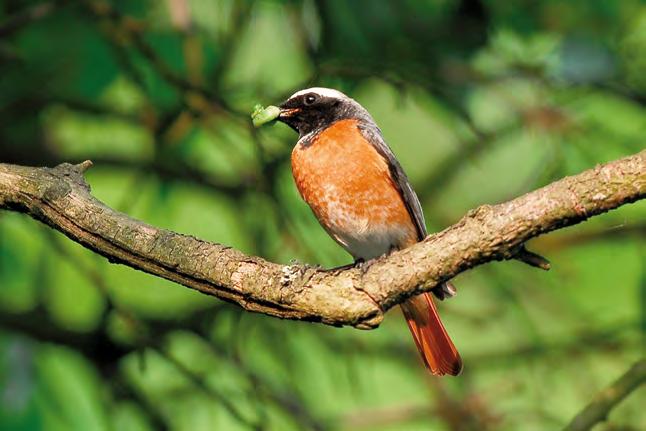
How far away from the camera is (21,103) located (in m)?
5.35

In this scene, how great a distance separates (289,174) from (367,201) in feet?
4.78

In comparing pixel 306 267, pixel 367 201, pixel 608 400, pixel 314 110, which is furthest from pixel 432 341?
pixel 306 267

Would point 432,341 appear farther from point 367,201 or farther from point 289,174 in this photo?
point 289,174

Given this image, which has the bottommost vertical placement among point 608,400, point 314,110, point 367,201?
point 608,400

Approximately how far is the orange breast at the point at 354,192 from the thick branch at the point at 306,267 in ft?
4.62

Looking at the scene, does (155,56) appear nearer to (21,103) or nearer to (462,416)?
(21,103)

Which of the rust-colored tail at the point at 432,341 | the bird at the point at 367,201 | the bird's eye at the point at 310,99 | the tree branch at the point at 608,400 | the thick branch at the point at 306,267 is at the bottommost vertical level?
the tree branch at the point at 608,400

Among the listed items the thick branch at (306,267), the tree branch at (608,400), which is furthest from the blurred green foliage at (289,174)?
the thick branch at (306,267)

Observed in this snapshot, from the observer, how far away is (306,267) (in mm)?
3117

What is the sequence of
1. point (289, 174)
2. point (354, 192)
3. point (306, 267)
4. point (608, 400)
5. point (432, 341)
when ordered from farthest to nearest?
point (289, 174)
point (608, 400)
point (432, 341)
point (354, 192)
point (306, 267)

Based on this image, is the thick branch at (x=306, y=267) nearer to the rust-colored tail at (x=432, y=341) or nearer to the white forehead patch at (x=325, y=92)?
the rust-colored tail at (x=432, y=341)

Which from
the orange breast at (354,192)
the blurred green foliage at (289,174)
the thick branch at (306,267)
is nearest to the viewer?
the thick branch at (306,267)

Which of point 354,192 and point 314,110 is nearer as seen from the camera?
point 354,192

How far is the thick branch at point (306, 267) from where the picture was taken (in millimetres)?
2709
